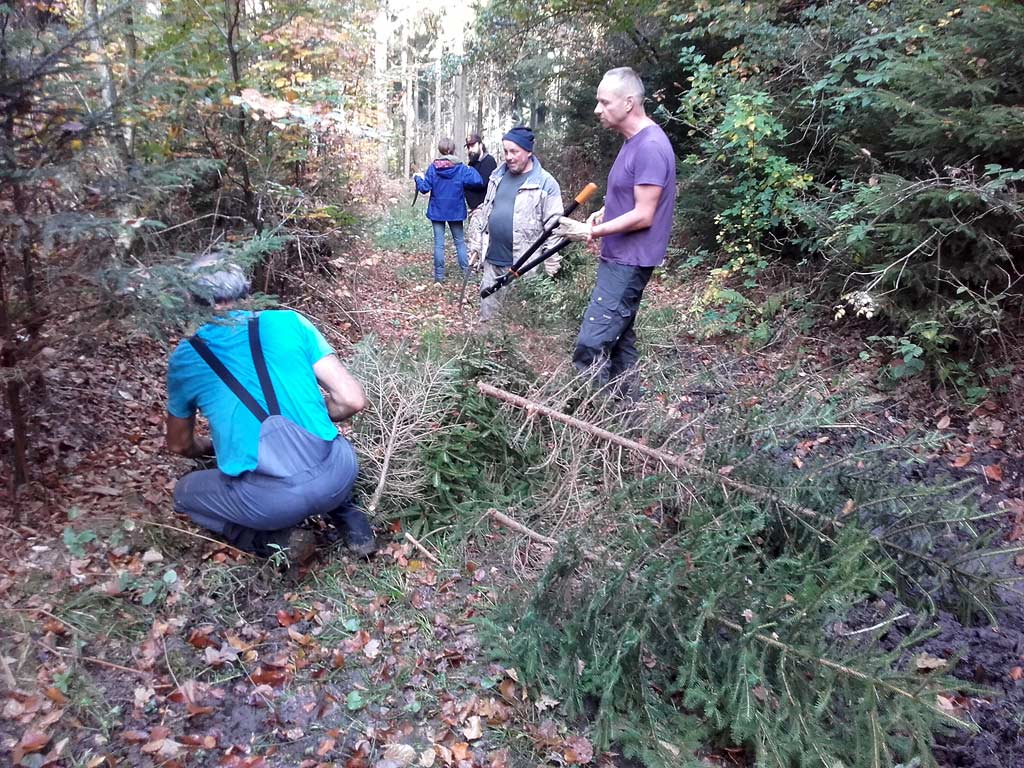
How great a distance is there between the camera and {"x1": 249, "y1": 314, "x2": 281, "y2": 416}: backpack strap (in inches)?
110

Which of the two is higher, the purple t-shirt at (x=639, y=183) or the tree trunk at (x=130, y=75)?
the tree trunk at (x=130, y=75)

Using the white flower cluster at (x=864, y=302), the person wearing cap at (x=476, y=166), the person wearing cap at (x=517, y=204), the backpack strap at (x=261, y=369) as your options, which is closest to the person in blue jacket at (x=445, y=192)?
the person wearing cap at (x=476, y=166)

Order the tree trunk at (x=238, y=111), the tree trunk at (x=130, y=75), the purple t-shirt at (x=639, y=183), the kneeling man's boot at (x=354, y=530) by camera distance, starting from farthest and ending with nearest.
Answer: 1. the tree trunk at (x=238, y=111)
2. the purple t-shirt at (x=639, y=183)
3. the kneeling man's boot at (x=354, y=530)
4. the tree trunk at (x=130, y=75)

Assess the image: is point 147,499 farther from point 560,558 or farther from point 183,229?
point 183,229

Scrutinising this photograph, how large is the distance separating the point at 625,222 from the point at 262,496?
2.47m

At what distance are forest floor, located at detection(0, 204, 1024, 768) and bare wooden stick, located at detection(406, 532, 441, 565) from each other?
2cm

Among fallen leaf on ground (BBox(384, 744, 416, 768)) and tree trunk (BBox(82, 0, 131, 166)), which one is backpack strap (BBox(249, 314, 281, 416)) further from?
fallen leaf on ground (BBox(384, 744, 416, 768))

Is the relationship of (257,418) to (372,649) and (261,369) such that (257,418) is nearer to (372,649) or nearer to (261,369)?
(261,369)

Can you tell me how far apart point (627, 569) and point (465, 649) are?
89cm

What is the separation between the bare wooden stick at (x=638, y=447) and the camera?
294 cm

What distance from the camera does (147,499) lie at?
340cm

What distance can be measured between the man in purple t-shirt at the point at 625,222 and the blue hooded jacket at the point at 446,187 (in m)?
5.19

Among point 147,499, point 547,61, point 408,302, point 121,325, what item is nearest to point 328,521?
point 147,499

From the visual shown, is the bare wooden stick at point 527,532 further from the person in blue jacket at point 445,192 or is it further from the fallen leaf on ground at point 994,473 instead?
the person in blue jacket at point 445,192
